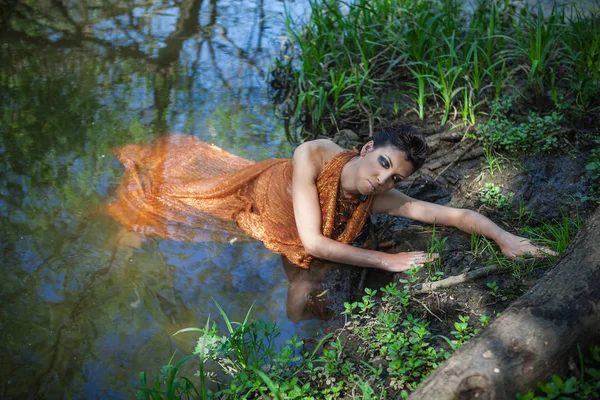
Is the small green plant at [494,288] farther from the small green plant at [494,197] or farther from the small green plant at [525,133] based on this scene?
the small green plant at [525,133]

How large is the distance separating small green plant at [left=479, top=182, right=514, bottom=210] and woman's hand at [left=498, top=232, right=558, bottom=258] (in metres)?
0.46

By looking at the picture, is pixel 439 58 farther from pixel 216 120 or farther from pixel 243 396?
pixel 243 396

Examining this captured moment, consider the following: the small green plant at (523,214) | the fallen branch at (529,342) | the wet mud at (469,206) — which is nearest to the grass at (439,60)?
the wet mud at (469,206)

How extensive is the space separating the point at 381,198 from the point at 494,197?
2.40ft

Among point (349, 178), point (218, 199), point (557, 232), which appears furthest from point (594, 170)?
point (218, 199)

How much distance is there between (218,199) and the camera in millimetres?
3686

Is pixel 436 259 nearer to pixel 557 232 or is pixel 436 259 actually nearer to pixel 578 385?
pixel 557 232

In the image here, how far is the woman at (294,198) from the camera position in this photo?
2.96 meters

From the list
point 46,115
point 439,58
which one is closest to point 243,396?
point 439,58

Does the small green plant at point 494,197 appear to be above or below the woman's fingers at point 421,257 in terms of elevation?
above

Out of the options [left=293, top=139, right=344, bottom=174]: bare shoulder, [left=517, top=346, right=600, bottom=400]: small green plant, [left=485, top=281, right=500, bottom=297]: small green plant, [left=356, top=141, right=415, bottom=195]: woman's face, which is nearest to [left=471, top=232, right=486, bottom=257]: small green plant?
[left=485, top=281, right=500, bottom=297]: small green plant

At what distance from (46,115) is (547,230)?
3.83 meters

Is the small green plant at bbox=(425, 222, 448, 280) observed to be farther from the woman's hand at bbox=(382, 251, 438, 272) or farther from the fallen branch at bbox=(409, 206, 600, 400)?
the fallen branch at bbox=(409, 206, 600, 400)

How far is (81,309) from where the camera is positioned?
2906 mm
